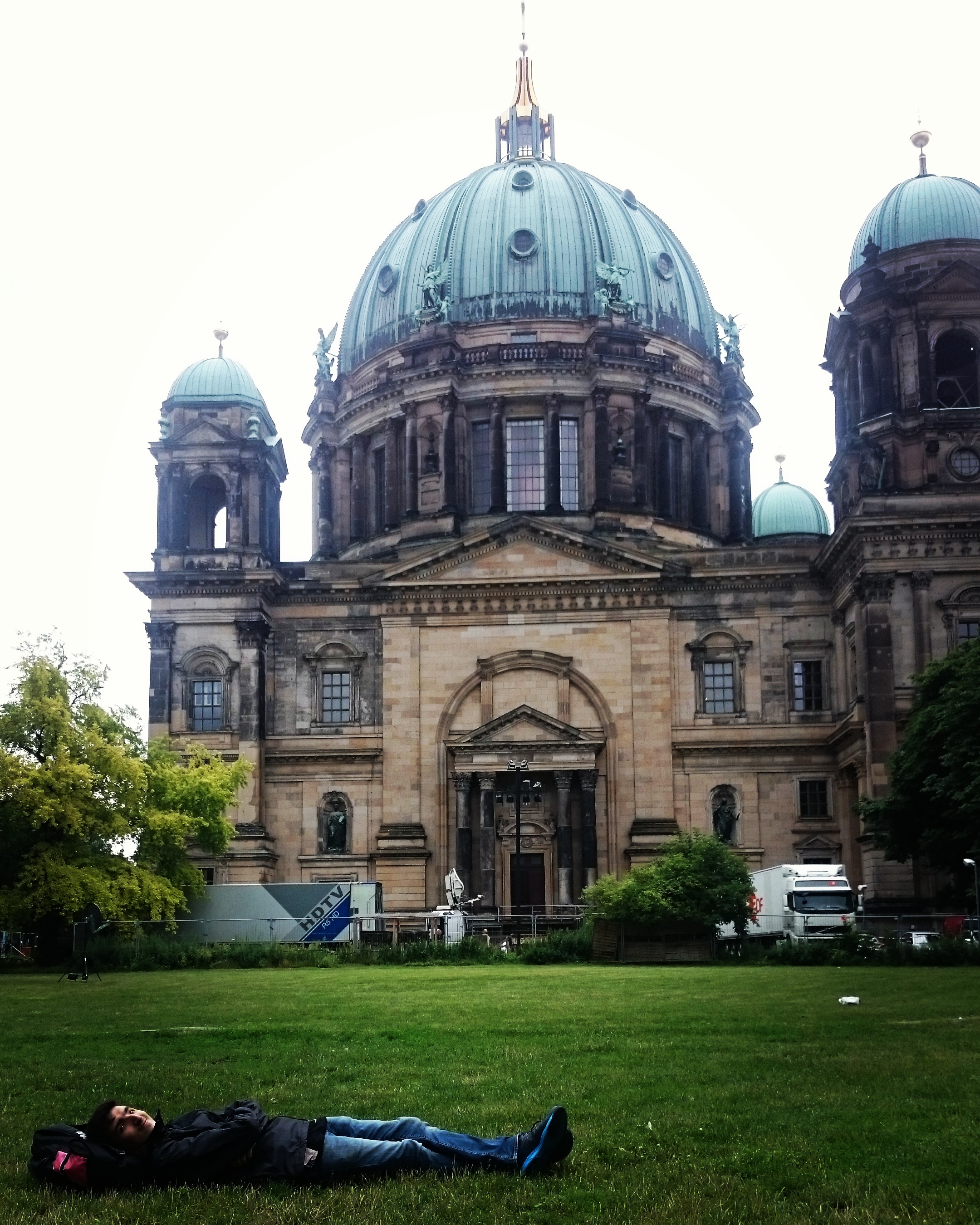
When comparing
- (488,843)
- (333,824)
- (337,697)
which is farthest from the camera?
(337,697)

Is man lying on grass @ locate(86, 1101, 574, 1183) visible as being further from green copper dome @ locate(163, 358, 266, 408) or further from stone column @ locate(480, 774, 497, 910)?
green copper dome @ locate(163, 358, 266, 408)

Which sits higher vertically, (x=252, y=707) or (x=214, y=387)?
(x=214, y=387)

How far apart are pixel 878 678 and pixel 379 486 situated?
28.3 metres

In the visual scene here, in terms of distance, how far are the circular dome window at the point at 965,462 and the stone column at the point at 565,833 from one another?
19.3m

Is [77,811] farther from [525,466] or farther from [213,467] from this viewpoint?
[525,466]

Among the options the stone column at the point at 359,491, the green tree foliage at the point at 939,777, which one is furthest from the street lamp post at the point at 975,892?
the stone column at the point at 359,491

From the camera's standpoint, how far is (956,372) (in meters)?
65.8

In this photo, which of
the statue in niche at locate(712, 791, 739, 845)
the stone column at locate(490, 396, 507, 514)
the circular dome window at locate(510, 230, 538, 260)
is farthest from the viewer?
the circular dome window at locate(510, 230, 538, 260)

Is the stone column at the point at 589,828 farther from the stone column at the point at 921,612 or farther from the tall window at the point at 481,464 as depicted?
the tall window at the point at 481,464

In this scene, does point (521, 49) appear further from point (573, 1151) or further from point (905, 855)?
point (573, 1151)

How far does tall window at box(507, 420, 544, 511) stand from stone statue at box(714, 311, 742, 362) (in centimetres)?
1223

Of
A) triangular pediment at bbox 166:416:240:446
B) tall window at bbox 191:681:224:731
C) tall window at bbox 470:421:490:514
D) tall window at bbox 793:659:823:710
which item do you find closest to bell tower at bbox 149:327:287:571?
triangular pediment at bbox 166:416:240:446

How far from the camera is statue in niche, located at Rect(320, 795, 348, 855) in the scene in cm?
6794

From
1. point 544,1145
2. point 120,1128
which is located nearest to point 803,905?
point 544,1145
